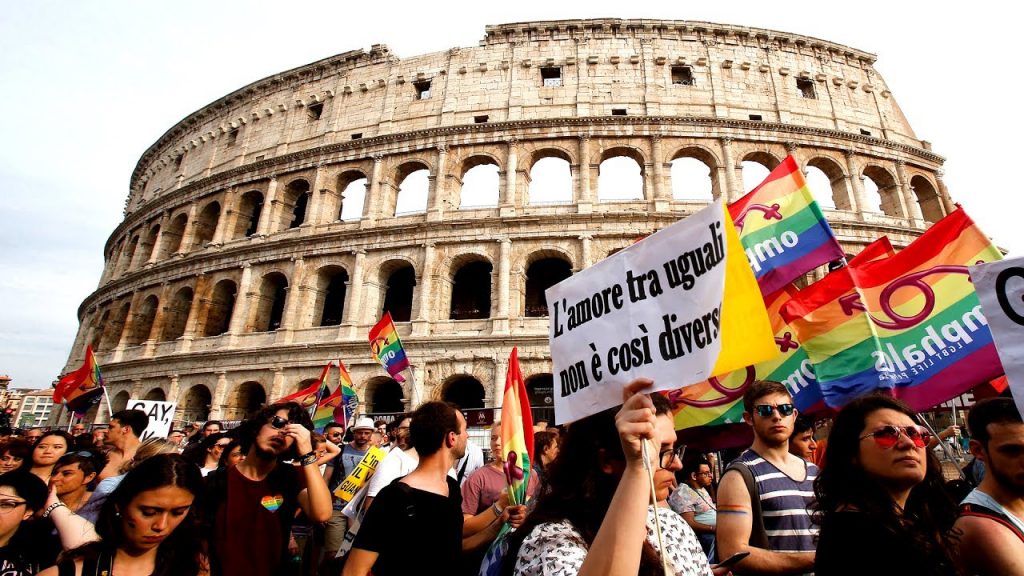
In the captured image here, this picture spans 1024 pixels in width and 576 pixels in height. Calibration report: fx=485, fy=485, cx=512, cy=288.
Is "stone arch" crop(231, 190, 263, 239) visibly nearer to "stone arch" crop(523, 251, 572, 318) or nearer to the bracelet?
"stone arch" crop(523, 251, 572, 318)

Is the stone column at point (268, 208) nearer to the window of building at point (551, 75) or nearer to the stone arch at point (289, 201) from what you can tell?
the stone arch at point (289, 201)

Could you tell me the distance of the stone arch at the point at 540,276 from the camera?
16.6 metres

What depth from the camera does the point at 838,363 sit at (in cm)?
490

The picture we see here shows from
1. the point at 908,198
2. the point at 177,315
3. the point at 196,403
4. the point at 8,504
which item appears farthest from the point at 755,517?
the point at 177,315

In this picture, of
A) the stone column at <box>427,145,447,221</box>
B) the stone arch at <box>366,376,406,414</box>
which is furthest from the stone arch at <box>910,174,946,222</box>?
the stone arch at <box>366,376,406,414</box>

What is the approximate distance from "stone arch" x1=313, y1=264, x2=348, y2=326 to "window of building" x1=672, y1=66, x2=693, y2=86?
1486 cm

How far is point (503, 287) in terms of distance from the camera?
15.7m

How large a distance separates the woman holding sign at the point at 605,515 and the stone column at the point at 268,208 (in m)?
20.1

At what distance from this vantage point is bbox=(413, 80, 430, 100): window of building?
20.1 meters

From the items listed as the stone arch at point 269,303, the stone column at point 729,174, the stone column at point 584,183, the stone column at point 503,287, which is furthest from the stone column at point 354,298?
the stone column at point 729,174

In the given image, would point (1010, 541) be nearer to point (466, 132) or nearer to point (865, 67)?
point (466, 132)

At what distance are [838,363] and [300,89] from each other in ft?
78.2

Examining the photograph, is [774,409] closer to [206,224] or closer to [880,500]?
[880,500]

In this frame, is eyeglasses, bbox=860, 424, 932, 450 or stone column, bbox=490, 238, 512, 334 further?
stone column, bbox=490, 238, 512, 334
